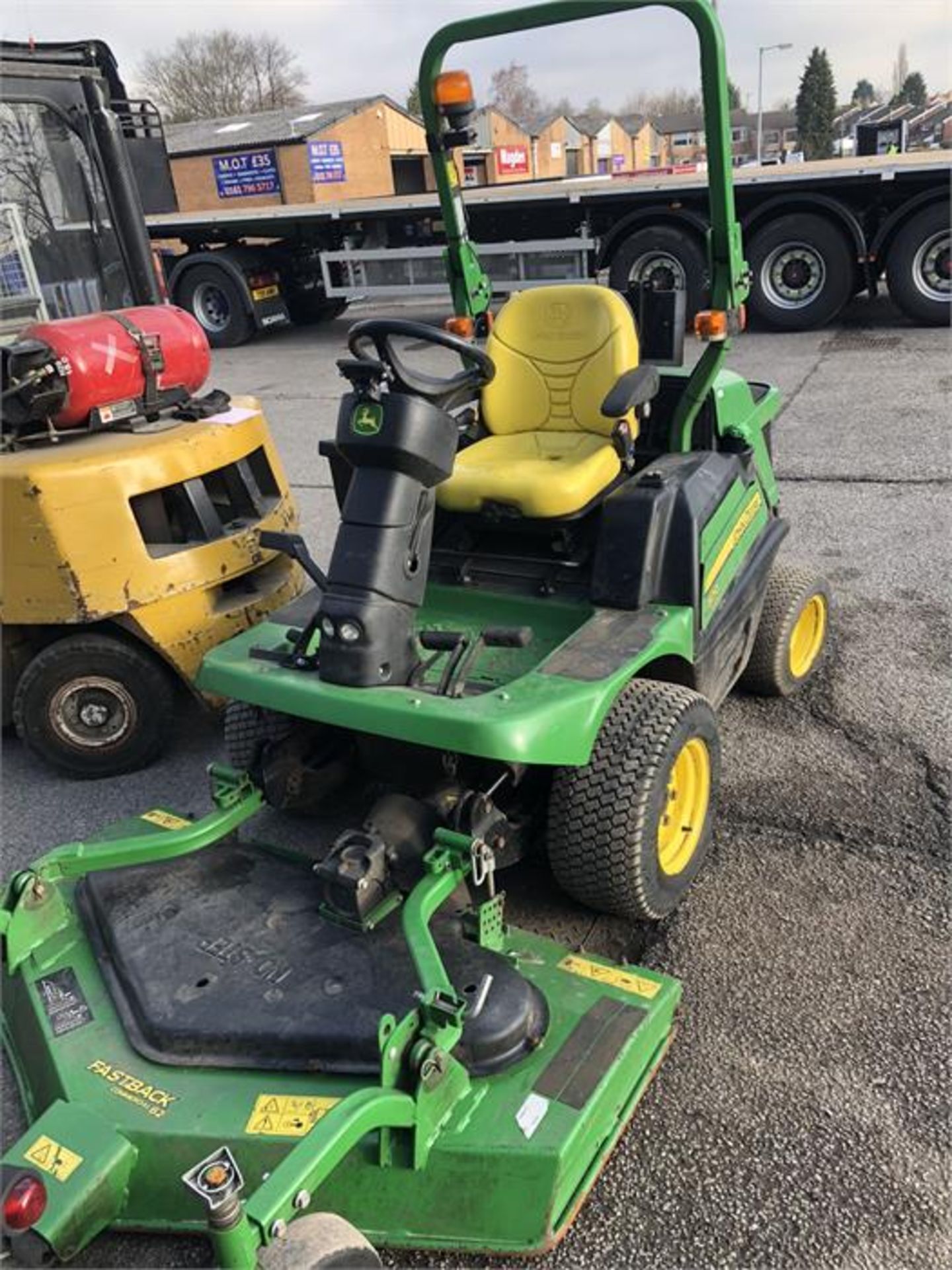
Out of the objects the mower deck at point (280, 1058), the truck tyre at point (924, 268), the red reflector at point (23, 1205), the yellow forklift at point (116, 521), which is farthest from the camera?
the truck tyre at point (924, 268)

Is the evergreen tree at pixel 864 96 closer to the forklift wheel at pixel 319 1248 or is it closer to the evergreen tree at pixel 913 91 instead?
the evergreen tree at pixel 913 91

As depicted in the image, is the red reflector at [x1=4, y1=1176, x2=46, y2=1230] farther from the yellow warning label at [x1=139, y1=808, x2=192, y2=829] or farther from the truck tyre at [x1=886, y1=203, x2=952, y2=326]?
the truck tyre at [x1=886, y1=203, x2=952, y2=326]

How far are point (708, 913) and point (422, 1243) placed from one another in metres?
1.12

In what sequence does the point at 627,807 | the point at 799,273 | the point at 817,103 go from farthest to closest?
1. the point at 817,103
2. the point at 799,273
3. the point at 627,807

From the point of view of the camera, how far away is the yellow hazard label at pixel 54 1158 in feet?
5.60

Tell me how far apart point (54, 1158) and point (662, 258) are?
9.35 m

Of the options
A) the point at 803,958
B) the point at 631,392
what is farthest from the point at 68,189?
the point at 803,958

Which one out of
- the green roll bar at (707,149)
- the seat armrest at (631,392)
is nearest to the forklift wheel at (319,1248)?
the seat armrest at (631,392)

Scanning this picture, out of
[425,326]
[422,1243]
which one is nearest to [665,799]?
[422,1243]

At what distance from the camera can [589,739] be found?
2234mm

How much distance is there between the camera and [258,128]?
25.2m

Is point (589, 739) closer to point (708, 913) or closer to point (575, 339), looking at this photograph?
point (708, 913)

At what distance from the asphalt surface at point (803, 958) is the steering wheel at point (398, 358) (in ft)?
4.22

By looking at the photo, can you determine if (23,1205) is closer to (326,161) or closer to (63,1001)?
(63,1001)
